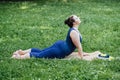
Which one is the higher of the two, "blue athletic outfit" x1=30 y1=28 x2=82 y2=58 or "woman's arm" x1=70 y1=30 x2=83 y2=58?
"woman's arm" x1=70 y1=30 x2=83 y2=58

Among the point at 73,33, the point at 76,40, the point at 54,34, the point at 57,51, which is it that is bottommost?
the point at 54,34

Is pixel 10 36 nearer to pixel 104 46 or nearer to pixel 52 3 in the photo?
pixel 104 46

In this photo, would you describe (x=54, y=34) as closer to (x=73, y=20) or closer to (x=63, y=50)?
(x=73, y=20)

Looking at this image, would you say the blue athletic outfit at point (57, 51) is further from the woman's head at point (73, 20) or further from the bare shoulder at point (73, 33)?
the woman's head at point (73, 20)

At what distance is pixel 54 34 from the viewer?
1652 centimetres

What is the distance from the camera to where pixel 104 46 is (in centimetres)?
1429

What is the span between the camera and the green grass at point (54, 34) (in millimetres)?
9750

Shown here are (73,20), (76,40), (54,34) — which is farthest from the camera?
(54,34)

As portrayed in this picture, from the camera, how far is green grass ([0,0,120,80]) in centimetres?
975

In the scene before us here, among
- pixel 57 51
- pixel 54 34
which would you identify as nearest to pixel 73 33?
pixel 57 51

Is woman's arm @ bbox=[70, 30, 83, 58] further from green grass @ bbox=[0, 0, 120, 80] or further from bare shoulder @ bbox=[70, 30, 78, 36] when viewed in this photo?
green grass @ bbox=[0, 0, 120, 80]

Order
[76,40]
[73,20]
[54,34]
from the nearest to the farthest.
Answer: [76,40]
[73,20]
[54,34]

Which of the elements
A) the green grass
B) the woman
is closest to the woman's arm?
the woman

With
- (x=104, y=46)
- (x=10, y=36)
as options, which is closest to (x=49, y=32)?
(x=10, y=36)
